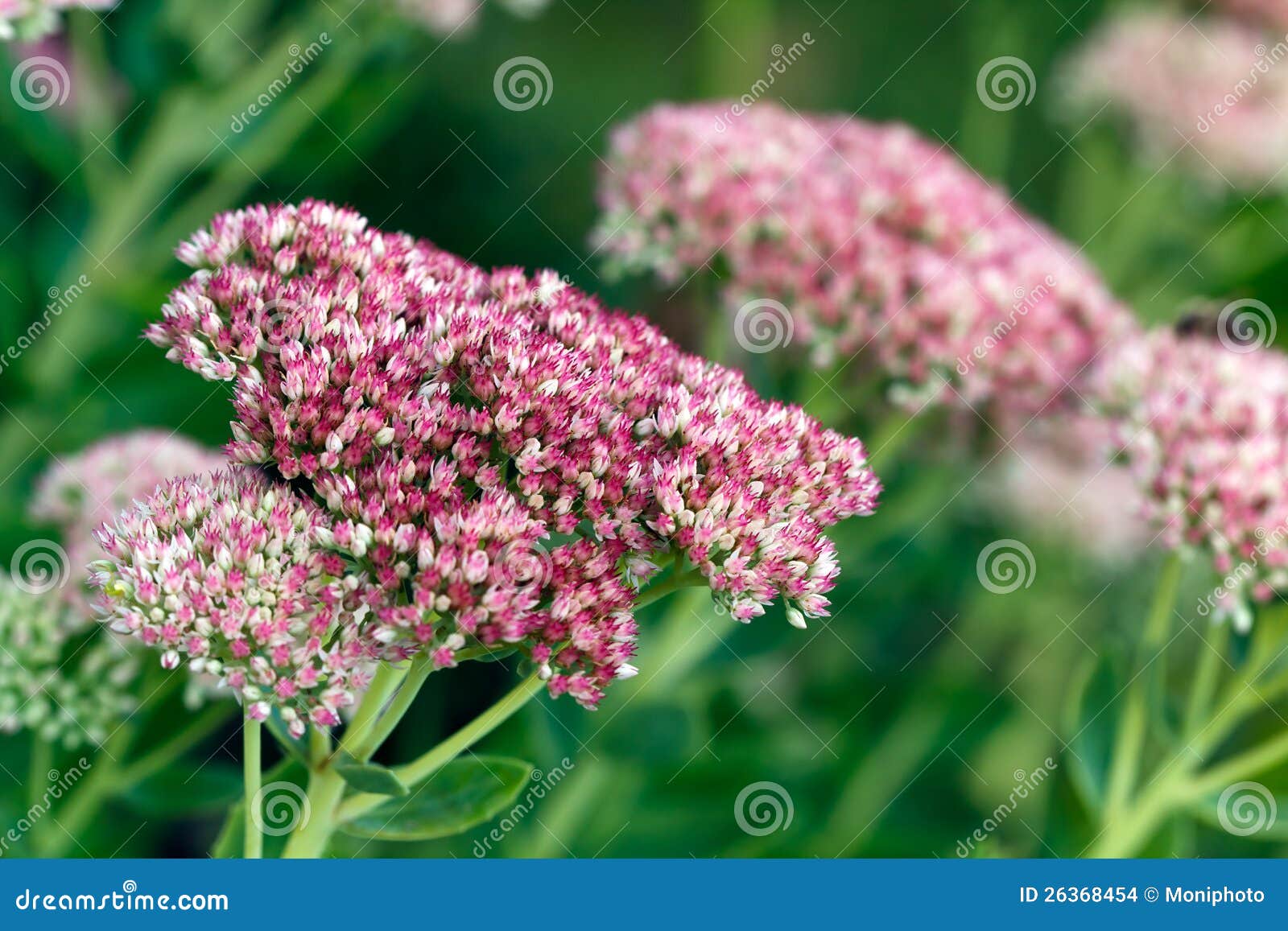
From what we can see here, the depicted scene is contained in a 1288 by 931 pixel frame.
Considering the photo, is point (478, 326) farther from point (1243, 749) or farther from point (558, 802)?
point (1243, 749)

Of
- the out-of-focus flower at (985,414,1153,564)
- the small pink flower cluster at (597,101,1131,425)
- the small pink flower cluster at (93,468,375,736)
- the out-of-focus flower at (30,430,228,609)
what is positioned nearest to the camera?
the small pink flower cluster at (93,468,375,736)

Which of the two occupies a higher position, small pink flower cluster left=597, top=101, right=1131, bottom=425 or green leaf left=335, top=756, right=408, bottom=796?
small pink flower cluster left=597, top=101, right=1131, bottom=425

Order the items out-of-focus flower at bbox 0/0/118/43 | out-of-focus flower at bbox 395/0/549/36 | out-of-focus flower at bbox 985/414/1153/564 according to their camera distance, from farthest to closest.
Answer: out-of-focus flower at bbox 985/414/1153/564, out-of-focus flower at bbox 395/0/549/36, out-of-focus flower at bbox 0/0/118/43

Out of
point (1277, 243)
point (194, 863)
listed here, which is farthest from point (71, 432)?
point (1277, 243)

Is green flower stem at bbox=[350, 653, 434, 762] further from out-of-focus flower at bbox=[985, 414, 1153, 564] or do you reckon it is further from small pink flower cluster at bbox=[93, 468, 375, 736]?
out-of-focus flower at bbox=[985, 414, 1153, 564]

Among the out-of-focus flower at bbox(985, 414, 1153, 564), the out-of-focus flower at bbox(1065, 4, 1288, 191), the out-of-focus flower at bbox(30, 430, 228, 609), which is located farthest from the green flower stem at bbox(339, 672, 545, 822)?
the out-of-focus flower at bbox(1065, 4, 1288, 191)

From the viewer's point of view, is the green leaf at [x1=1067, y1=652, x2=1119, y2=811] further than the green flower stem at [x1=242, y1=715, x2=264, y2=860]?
Yes

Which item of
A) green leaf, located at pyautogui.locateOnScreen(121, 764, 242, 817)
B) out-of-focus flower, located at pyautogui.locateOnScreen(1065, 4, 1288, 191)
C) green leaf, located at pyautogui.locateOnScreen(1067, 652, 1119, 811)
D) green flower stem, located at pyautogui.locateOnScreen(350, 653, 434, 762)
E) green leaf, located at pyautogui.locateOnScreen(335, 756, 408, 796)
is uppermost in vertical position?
out-of-focus flower, located at pyautogui.locateOnScreen(1065, 4, 1288, 191)
